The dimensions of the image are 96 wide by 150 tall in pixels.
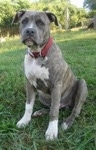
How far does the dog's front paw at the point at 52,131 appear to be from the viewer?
3406mm

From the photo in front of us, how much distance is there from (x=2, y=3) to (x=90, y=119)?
71.0 ft

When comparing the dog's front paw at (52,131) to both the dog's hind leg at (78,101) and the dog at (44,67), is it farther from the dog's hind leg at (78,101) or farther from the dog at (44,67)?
the dog's hind leg at (78,101)

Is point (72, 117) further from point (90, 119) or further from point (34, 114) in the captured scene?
point (34, 114)

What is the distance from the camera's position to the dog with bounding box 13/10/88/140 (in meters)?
3.47

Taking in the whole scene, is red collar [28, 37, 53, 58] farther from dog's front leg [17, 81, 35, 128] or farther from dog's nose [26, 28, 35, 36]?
dog's front leg [17, 81, 35, 128]

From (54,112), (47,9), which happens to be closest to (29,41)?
(54,112)

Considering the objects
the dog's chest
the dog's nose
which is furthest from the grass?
the dog's nose

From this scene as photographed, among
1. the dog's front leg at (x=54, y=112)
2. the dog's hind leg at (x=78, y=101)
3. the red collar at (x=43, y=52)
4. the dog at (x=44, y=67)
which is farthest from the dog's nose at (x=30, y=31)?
the dog's hind leg at (x=78, y=101)

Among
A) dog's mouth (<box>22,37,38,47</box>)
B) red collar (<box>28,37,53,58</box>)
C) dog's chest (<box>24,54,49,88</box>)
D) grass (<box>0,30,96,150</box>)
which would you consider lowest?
grass (<box>0,30,96,150</box>)


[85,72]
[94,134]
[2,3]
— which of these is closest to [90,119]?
[94,134]

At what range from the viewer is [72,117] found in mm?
3762

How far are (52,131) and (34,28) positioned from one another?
1.13 meters

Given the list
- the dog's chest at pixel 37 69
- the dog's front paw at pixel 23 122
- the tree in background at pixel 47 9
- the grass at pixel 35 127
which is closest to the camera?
the grass at pixel 35 127

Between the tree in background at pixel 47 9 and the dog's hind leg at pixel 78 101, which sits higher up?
the dog's hind leg at pixel 78 101
